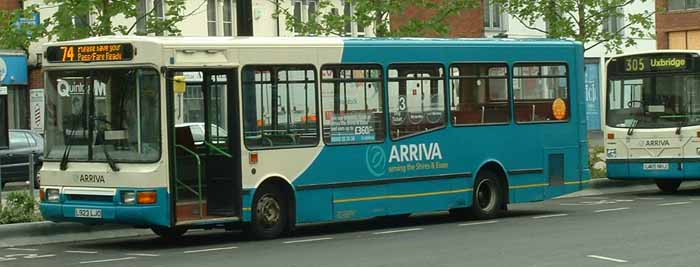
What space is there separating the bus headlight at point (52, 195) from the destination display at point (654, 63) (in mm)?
12915

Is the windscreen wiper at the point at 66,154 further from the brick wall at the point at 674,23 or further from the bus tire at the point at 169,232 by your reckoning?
the brick wall at the point at 674,23

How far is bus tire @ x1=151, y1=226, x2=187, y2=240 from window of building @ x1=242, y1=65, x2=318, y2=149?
1494 mm

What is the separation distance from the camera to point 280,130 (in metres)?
17.3

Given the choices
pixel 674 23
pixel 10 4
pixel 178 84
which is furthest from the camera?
pixel 674 23

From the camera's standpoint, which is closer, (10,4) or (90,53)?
(90,53)

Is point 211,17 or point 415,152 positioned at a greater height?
point 211,17

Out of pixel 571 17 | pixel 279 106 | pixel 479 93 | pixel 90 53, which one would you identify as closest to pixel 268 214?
pixel 279 106

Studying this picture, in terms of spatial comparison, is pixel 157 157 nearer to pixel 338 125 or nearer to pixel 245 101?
pixel 245 101

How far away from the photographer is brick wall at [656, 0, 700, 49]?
69.0m

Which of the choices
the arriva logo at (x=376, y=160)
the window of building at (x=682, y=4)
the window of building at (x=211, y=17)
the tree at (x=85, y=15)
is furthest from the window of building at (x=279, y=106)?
the window of building at (x=682, y=4)

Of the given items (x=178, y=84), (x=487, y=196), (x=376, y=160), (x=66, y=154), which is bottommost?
(x=487, y=196)

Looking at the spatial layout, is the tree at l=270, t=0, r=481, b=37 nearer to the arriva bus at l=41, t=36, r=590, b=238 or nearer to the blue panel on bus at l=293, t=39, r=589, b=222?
the blue panel on bus at l=293, t=39, r=589, b=222

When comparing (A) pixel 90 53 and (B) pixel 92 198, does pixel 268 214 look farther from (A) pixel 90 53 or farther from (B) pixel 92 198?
(A) pixel 90 53

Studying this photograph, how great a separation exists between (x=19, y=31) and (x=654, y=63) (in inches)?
446
